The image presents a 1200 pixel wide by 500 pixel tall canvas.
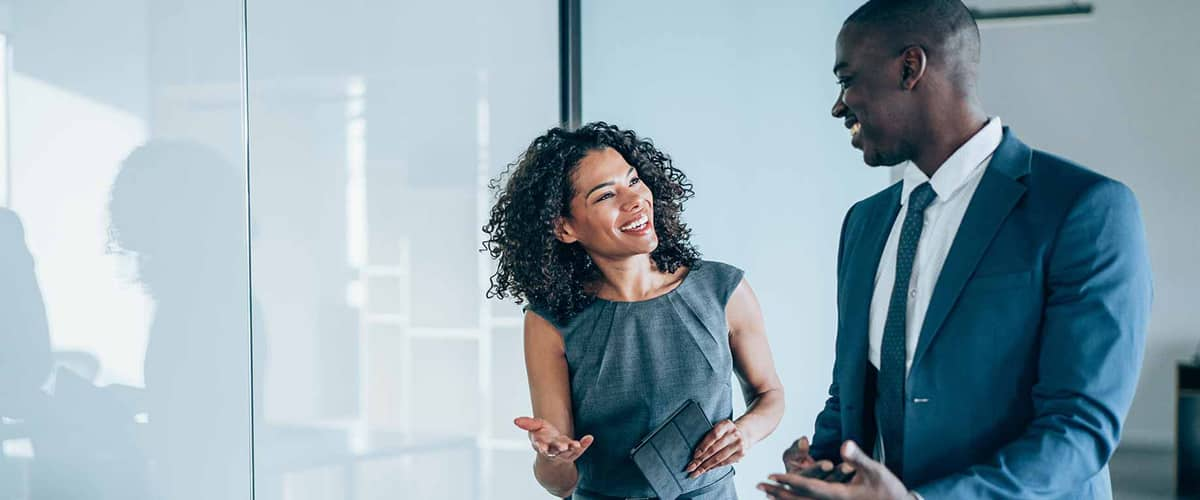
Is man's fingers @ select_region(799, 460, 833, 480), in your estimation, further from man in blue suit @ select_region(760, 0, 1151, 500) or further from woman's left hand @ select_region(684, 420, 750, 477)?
woman's left hand @ select_region(684, 420, 750, 477)

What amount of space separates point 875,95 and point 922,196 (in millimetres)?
183

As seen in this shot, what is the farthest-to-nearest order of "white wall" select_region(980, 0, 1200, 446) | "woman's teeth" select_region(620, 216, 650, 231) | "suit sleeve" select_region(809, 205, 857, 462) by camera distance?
1. "white wall" select_region(980, 0, 1200, 446)
2. "woman's teeth" select_region(620, 216, 650, 231)
3. "suit sleeve" select_region(809, 205, 857, 462)

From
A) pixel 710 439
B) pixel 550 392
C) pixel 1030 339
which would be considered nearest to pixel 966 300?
pixel 1030 339

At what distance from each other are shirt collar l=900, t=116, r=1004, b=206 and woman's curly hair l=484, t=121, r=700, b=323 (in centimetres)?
69

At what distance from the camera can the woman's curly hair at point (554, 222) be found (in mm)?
2002

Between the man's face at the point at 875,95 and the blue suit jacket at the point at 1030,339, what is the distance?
0.15 metres

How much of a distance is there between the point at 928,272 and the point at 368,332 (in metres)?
1.35

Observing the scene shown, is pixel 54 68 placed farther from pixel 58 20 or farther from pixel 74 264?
pixel 74 264

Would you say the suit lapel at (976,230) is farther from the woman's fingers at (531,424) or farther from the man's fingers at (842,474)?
the woman's fingers at (531,424)

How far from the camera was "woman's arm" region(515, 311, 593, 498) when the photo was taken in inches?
74.6

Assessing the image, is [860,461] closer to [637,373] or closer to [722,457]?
[722,457]

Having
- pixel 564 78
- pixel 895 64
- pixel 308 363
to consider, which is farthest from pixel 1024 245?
pixel 564 78

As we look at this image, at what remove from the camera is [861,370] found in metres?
1.62

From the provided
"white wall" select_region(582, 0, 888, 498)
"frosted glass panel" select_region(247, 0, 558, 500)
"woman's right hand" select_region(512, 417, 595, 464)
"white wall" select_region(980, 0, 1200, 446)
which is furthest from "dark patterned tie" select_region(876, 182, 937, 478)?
"white wall" select_region(980, 0, 1200, 446)
